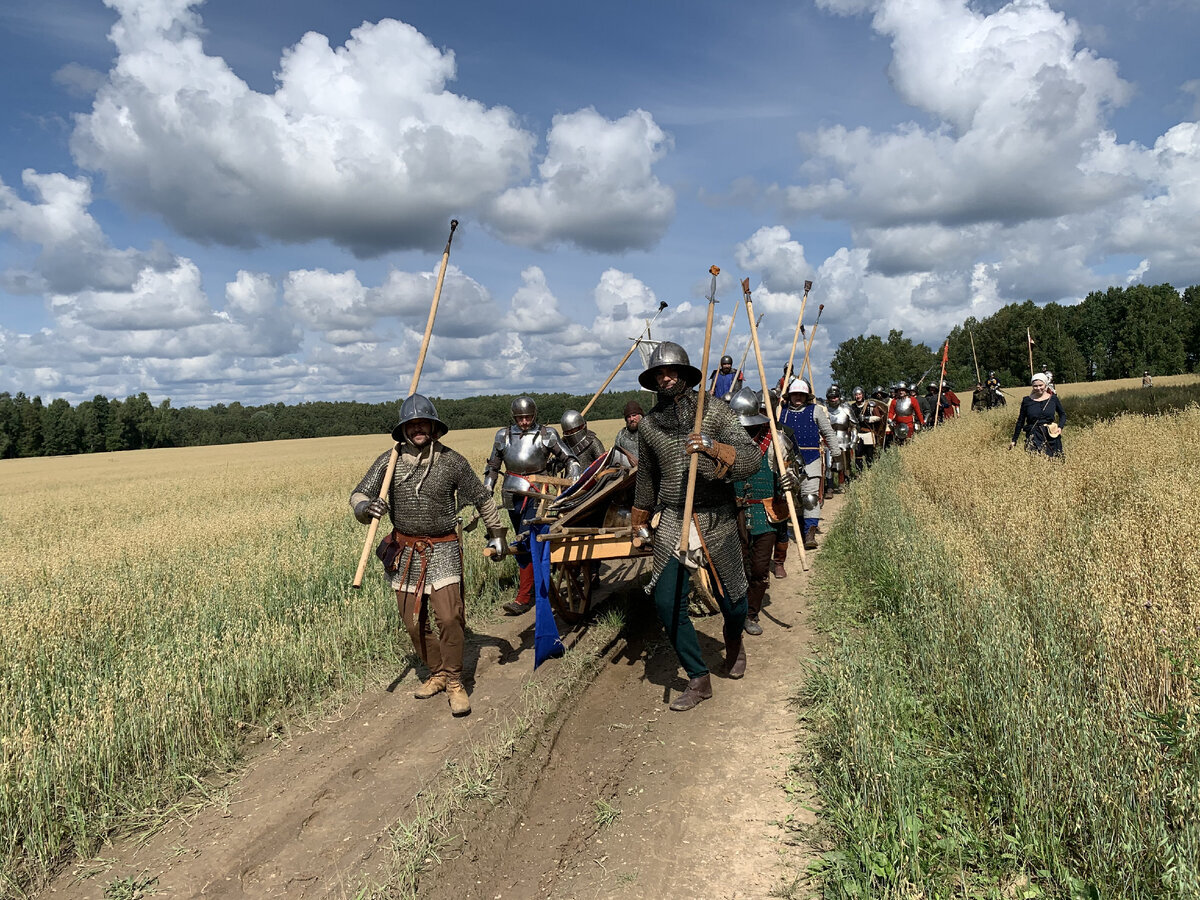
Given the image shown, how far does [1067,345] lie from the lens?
64500 mm

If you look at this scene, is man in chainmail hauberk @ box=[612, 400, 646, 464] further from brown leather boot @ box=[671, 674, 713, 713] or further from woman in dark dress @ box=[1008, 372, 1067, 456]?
woman in dark dress @ box=[1008, 372, 1067, 456]

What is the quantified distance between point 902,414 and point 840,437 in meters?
5.20

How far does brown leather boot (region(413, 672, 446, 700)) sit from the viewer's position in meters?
4.92

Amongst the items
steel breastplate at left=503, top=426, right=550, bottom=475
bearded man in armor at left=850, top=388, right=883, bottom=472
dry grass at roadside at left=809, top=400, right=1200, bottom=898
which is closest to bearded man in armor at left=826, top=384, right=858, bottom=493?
bearded man in armor at left=850, top=388, right=883, bottom=472

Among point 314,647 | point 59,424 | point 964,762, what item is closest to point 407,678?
point 314,647

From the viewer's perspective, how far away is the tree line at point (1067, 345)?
62.5 metres

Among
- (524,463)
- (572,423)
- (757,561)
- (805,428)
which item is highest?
(572,423)

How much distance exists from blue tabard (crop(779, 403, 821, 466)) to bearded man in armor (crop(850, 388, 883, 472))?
593cm

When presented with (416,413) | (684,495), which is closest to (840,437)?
(684,495)

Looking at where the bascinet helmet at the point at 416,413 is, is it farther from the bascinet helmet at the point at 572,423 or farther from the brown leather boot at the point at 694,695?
the bascinet helmet at the point at 572,423

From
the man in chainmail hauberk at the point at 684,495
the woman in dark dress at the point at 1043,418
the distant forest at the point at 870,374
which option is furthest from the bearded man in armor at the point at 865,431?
the distant forest at the point at 870,374

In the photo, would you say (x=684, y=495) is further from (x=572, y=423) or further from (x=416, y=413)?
(x=572, y=423)

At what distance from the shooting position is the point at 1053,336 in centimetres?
6706

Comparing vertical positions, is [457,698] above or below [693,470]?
below
